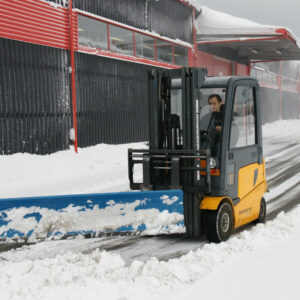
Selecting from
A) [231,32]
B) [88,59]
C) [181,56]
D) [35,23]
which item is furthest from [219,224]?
[231,32]

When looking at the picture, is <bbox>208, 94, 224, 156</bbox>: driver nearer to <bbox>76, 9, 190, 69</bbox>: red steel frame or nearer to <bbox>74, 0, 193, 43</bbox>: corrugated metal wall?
<bbox>76, 9, 190, 69</bbox>: red steel frame

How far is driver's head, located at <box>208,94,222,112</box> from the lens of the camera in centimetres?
602

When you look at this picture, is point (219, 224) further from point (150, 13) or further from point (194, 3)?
point (194, 3)

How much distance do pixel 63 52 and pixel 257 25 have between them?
13283 mm

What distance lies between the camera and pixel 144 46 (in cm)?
1945

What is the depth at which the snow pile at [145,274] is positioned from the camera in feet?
14.2

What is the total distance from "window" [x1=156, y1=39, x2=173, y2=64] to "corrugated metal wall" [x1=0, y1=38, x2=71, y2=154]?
687cm

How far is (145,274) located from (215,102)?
2.51 meters

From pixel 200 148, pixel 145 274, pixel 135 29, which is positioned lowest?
pixel 145 274

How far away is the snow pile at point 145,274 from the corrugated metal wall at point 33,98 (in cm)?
742

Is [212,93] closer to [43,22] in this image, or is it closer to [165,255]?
[165,255]

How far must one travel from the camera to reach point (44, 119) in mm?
13711

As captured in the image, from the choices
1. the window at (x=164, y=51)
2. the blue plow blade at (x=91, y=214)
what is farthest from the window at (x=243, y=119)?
the window at (x=164, y=51)

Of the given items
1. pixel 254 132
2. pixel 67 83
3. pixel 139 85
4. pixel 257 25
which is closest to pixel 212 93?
pixel 254 132
